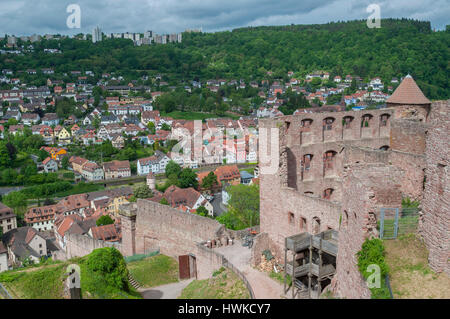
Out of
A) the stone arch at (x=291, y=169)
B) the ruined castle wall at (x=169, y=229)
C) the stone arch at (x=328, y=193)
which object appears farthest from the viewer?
the stone arch at (x=328, y=193)

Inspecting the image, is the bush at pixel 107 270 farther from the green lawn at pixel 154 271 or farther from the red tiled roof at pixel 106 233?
the red tiled roof at pixel 106 233

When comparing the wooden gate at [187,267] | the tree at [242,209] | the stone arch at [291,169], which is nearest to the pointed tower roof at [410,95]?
the stone arch at [291,169]

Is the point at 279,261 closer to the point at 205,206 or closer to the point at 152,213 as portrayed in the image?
the point at 152,213

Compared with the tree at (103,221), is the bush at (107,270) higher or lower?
higher

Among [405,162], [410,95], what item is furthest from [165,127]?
[405,162]

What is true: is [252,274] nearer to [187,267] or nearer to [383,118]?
[187,267]

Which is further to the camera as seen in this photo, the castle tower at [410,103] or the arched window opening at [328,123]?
the castle tower at [410,103]

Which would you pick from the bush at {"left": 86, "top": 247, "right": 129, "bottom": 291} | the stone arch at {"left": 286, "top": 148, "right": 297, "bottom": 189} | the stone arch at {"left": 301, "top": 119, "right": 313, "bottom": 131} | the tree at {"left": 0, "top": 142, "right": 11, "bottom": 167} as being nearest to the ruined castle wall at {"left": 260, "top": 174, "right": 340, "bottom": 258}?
the stone arch at {"left": 286, "top": 148, "right": 297, "bottom": 189}

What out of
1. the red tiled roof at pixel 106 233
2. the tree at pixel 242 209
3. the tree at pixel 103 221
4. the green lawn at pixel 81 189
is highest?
the tree at pixel 242 209
